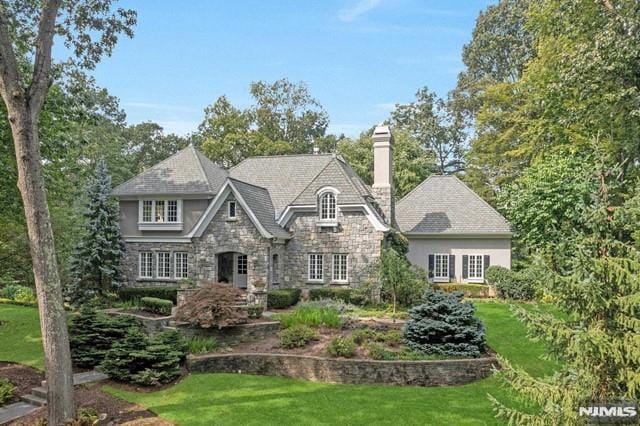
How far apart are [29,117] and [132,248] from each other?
17.2 meters

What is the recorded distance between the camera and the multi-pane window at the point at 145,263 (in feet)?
79.2

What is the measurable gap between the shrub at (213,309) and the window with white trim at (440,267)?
49.2 feet

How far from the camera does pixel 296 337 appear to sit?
12.7 meters

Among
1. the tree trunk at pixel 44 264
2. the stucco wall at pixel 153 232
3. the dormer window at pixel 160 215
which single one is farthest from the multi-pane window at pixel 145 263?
the tree trunk at pixel 44 264

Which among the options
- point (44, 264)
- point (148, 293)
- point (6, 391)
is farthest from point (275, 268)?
point (44, 264)

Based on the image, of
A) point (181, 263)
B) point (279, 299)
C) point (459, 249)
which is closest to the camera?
point (279, 299)

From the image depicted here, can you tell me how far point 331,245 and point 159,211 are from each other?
29.1 feet

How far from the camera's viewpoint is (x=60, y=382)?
811 cm

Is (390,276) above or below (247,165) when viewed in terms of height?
below

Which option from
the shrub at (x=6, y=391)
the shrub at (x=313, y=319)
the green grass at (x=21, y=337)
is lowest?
the green grass at (x=21, y=337)

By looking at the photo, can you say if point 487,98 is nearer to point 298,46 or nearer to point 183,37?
point 298,46

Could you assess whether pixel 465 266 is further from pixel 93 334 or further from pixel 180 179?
pixel 93 334

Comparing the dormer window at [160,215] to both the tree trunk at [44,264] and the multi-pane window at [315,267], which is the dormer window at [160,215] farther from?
the tree trunk at [44,264]

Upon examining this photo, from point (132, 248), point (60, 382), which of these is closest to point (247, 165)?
point (132, 248)
